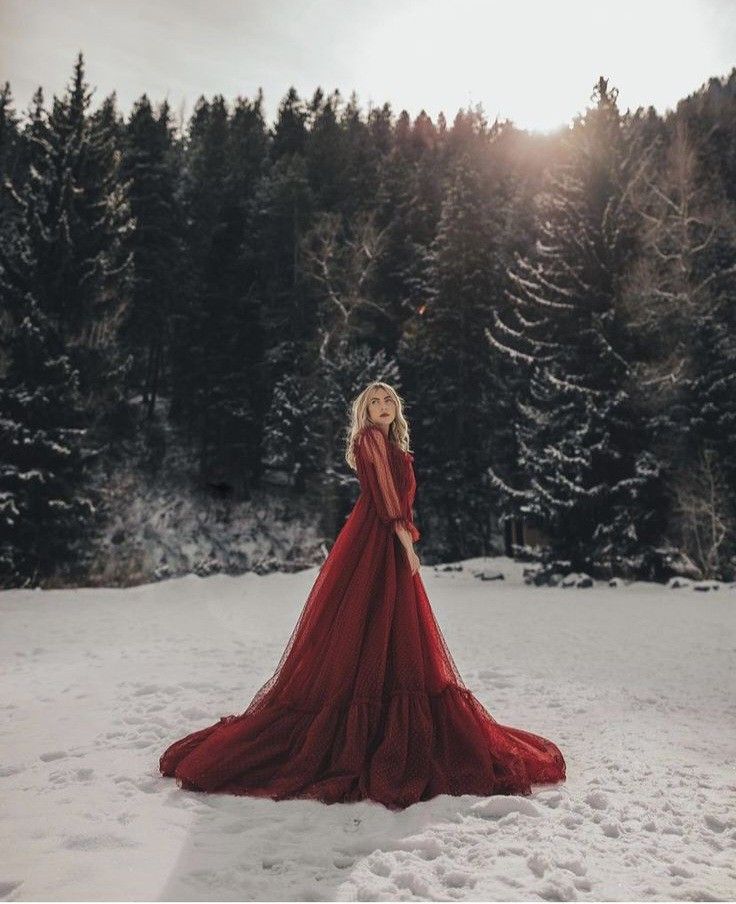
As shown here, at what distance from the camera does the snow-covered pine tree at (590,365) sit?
15.9m

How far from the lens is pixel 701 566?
Answer: 15.9 metres

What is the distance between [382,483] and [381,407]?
0.55 meters

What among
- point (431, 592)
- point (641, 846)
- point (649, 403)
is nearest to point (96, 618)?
point (431, 592)

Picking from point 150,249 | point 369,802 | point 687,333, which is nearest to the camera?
point 369,802

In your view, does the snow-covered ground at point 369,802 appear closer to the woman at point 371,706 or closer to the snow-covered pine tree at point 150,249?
the woman at point 371,706

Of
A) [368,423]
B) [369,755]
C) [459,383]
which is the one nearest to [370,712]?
[369,755]

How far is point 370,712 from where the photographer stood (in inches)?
146

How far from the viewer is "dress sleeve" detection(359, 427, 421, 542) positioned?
409cm

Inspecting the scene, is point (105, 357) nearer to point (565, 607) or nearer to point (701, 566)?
point (565, 607)

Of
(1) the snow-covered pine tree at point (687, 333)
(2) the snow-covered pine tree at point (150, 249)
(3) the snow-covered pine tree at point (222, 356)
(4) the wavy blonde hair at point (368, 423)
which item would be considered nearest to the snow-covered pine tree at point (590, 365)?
(1) the snow-covered pine tree at point (687, 333)

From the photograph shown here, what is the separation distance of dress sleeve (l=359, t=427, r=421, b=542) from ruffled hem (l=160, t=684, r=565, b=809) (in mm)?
1086

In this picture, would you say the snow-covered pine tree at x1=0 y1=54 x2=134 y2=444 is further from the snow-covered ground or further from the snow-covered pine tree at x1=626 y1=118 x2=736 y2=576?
the snow-covered pine tree at x1=626 y1=118 x2=736 y2=576

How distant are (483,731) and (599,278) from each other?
16299 millimetres

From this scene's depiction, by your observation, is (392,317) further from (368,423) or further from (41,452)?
(368,423)
